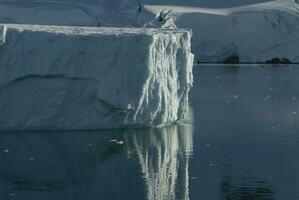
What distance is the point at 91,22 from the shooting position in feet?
101

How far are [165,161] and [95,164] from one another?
905 millimetres

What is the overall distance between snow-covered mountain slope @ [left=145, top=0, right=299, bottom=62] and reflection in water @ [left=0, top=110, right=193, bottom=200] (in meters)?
20.8

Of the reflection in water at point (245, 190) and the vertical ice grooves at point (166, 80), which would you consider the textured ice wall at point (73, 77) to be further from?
the reflection in water at point (245, 190)

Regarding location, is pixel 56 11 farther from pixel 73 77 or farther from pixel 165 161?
pixel 165 161

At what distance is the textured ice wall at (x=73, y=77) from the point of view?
1295 cm

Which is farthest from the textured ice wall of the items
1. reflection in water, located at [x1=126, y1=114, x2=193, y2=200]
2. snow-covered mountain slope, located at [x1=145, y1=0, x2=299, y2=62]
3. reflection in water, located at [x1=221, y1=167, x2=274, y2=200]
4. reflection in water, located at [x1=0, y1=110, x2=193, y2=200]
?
snow-covered mountain slope, located at [x1=145, y1=0, x2=299, y2=62]

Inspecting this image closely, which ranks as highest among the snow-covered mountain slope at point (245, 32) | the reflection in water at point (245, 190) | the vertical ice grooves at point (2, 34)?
the snow-covered mountain slope at point (245, 32)

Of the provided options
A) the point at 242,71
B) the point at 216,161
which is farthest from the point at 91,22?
the point at 216,161

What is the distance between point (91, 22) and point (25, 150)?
62.8ft

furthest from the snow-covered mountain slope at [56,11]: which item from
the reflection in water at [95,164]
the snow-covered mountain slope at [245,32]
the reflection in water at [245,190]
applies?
the reflection in water at [245,190]

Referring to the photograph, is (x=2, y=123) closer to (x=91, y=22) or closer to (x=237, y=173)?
(x=237, y=173)

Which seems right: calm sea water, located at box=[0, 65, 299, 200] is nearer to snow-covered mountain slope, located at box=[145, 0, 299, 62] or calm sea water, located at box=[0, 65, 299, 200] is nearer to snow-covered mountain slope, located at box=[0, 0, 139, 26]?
snow-covered mountain slope, located at box=[0, 0, 139, 26]

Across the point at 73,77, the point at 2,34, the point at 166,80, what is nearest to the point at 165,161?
the point at 73,77

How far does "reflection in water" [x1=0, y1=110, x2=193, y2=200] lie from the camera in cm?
938
